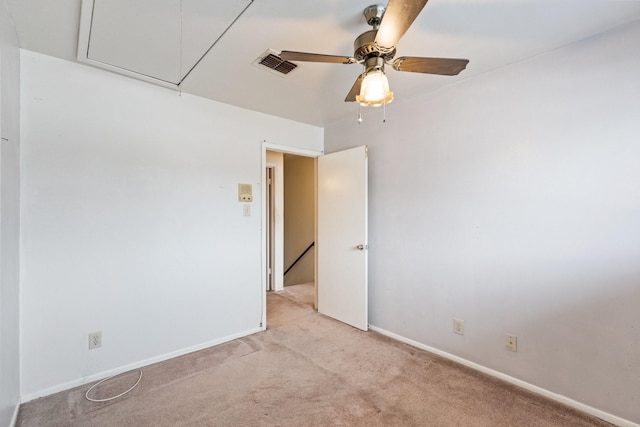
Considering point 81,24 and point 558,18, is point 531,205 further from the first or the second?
point 81,24

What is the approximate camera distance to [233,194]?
2883 millimetres

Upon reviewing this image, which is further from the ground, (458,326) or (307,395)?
(458,326)

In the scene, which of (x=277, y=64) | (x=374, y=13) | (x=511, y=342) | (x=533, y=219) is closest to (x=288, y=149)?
(x=277, y=64)

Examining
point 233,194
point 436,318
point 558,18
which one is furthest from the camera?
point 233,194

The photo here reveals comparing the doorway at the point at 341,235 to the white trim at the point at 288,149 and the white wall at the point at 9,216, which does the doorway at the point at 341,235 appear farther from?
the white wall at the point at 9,216

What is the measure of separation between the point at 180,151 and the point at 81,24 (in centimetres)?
106

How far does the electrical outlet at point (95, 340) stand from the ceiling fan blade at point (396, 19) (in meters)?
2.68

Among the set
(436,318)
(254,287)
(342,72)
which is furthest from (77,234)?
(436,318)

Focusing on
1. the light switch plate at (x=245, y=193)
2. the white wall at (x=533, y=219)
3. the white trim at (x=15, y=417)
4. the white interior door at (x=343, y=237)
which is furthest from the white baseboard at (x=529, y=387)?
the white trim at (x=15, y=417)

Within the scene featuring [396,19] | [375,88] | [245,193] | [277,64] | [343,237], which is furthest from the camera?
[343,237]

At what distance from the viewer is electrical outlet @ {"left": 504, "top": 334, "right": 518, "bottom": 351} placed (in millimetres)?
2090

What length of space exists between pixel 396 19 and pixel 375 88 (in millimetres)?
302

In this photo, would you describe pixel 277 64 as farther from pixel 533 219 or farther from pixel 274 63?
pixel 533 219

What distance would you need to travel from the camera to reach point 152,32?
68.2 inches
